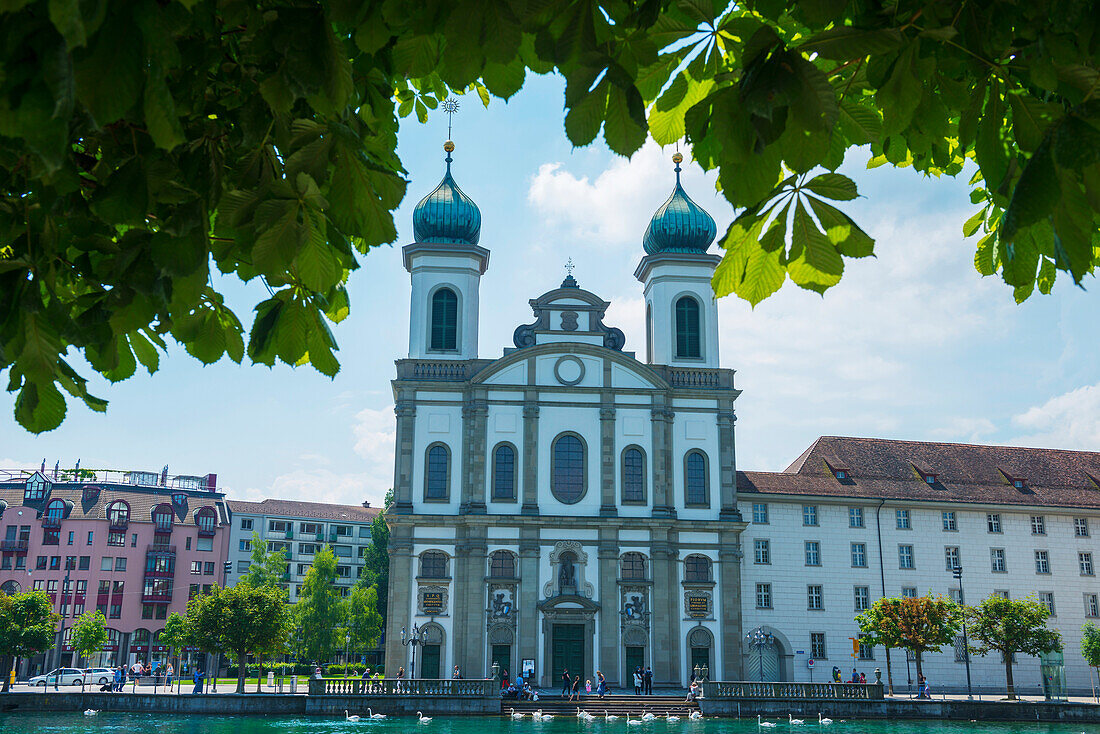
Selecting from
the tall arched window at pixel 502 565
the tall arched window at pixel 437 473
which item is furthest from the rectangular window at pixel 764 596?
the tall arched window at pixel 437 473

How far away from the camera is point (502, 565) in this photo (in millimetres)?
44656

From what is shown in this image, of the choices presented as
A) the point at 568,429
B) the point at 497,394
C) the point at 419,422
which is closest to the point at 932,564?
the point at 568,429

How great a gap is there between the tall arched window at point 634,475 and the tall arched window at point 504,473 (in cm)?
520

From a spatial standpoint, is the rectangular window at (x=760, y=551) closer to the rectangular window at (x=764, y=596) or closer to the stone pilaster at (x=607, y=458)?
the rectangular window at (x=764, y=596)

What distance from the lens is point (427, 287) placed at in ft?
160

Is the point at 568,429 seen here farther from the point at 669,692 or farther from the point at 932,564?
the point at 932,564

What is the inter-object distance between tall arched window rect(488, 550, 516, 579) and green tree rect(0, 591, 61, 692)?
2442 cm

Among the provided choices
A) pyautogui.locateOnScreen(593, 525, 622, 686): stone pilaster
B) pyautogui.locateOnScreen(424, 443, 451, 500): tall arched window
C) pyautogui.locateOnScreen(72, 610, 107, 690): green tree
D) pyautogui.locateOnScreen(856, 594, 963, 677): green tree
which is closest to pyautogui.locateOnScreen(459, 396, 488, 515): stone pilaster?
pyautogui.locateOnScreen(424, 443, 451, 500): tall arched window

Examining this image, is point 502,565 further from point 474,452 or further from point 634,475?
point 634,475

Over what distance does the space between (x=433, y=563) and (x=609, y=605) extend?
8025 millimetres

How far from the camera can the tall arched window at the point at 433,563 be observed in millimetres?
44406

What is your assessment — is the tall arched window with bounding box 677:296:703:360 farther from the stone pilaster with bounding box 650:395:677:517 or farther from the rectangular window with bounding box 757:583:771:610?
the rectangular window with bounding box 757:583:771:610

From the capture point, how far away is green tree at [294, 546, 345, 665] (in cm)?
6088

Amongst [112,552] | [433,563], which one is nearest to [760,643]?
[433,563]
